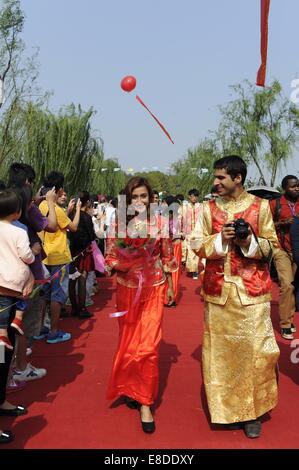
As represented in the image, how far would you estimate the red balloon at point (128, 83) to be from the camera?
6.64 meters

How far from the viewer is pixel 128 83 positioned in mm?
6703

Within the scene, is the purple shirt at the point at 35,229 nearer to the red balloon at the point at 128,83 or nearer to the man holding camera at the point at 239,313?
A: the man holding camera at the point at 239,313

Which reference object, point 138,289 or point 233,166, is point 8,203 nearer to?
point 138,289

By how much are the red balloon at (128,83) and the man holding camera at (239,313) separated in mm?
3791

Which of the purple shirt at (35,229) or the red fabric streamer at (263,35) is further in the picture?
the red fabric streamer at (263,35)

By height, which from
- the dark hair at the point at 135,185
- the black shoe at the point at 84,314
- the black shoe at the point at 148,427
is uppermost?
the dark hair at the point at 135,185

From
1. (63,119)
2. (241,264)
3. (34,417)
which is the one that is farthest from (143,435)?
(63,119)

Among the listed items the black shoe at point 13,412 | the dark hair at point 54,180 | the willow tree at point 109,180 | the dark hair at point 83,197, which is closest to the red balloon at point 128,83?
the dark hair at point 83,197

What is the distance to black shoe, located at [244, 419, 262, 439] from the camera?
310cm

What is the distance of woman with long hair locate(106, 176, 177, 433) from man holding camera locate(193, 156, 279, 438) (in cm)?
39

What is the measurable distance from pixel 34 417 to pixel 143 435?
2.67 feet

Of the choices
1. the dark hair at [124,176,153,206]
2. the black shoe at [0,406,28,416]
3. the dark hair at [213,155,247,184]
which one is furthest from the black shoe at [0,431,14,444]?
the dark hair at [213,155,247,184]

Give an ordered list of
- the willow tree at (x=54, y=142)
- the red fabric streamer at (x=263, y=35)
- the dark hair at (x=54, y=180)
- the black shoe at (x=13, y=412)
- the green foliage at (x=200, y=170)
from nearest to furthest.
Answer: the black shoe at (x=13, y=412) < the red fabric streamer at (x=263, y=35) < the dark hair at (x=54, y=180) < the willow tree at (x=54, y=142) < the green foliage at (x=200, y=170)

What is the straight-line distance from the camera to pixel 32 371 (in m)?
4.11
